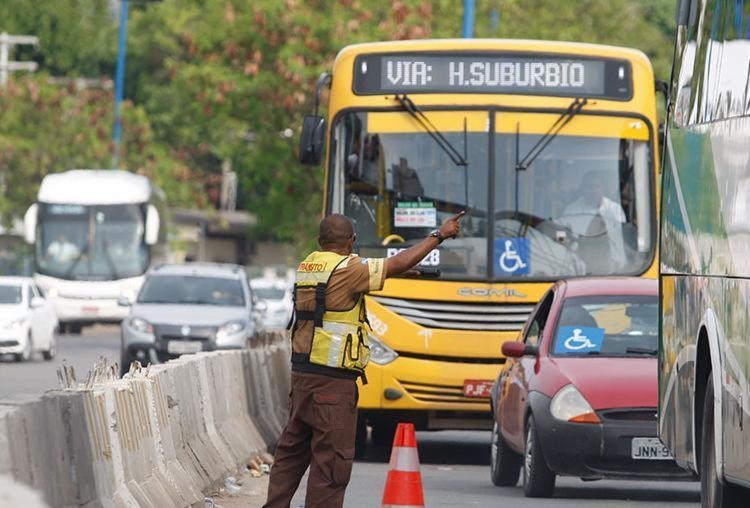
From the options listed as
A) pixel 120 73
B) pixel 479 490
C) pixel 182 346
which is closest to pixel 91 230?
pixel 120 73

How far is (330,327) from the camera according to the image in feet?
34.2

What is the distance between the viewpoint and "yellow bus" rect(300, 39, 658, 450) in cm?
1670

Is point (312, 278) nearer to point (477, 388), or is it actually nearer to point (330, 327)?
point (330, 327)

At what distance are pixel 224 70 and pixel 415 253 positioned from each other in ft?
109

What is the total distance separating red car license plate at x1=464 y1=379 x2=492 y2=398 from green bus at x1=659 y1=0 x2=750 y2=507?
488 centimetres

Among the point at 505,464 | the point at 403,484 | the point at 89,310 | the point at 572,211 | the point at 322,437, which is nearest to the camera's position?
the point at 403,484

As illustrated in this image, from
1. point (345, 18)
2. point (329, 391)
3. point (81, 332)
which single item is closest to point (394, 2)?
point (345, 18)

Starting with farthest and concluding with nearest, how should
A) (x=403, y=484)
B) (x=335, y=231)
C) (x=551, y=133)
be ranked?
(x=551, y=133) < (x=335, y=231) < (x=403, y=484)

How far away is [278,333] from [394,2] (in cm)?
2207

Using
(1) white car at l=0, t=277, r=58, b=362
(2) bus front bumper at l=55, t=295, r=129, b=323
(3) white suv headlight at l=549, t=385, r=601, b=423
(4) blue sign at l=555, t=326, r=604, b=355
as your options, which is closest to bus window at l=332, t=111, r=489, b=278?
(4) blue sign at l=555, t=326, r=604, b=355

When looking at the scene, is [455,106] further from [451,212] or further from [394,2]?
[394,2]

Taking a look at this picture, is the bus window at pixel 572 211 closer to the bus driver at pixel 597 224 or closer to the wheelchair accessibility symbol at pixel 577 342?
the bus driver at pixel 597 224

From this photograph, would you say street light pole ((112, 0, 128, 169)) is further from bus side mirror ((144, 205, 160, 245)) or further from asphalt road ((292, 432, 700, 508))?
asphalt road ((292, 432, 700, 508))

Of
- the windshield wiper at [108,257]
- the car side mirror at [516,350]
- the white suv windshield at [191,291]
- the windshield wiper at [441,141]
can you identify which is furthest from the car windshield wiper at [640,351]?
the windshield wiper at [108,257]
